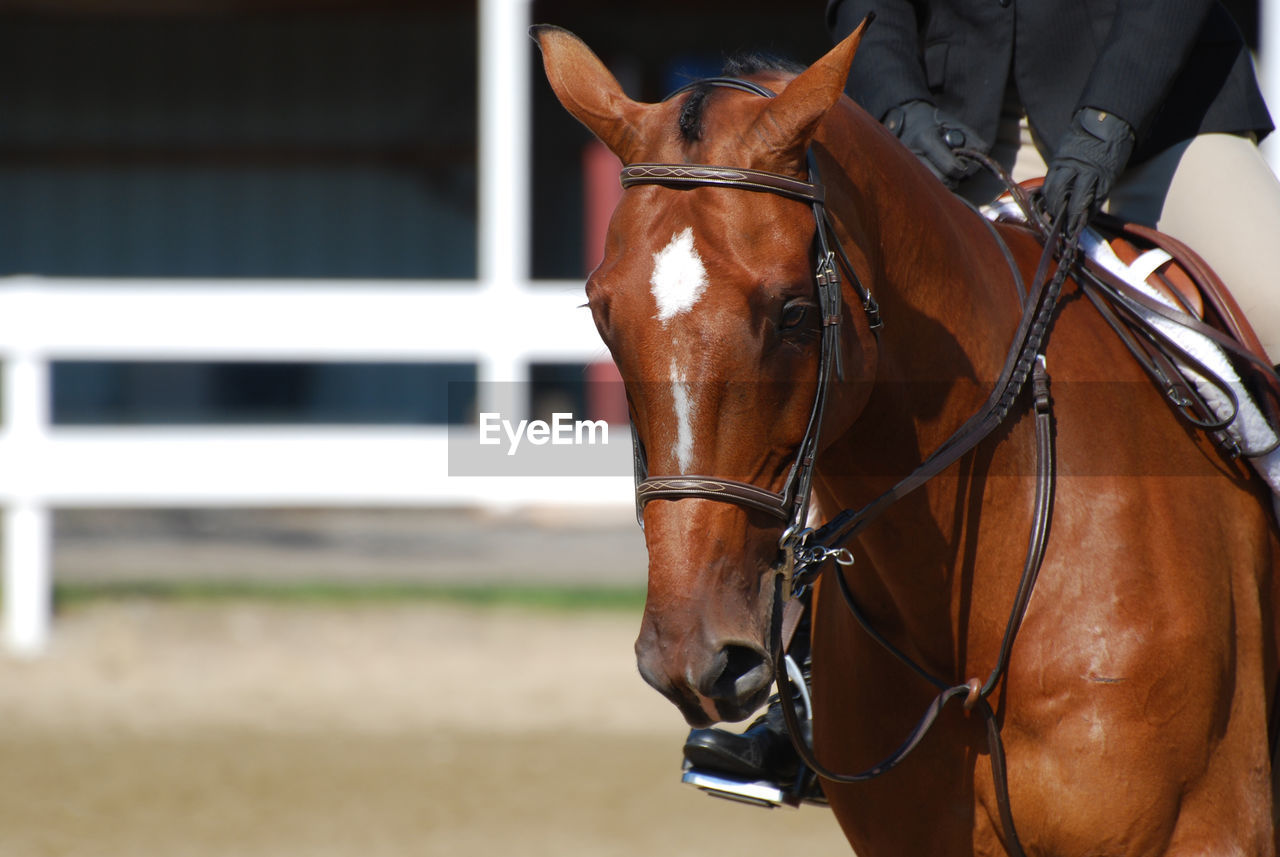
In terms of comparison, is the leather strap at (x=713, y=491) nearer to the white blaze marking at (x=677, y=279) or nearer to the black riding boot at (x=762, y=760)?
the white blaze marking at (x=677, y=279)

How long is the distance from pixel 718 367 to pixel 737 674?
0.39m

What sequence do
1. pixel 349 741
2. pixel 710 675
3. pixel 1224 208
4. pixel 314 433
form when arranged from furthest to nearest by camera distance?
1. pixel 314 433
2. pixel 349 741
3. pixel 1224 208
4. pixel 710 675

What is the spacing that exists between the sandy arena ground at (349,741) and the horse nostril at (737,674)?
9.77ft

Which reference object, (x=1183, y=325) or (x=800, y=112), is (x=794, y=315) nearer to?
(x=800, y=112)

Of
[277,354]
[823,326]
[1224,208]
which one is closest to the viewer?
[823,326]

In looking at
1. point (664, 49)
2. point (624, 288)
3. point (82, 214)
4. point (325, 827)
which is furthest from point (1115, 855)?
point (82, 214)

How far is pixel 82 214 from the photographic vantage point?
1279 cm

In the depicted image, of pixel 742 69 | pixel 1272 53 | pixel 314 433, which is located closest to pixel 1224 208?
pixel 742 69

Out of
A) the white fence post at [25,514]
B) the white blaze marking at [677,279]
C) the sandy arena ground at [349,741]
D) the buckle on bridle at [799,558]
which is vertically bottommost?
the sandy arena ground at [349,741]

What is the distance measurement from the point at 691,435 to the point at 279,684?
5.21 metres

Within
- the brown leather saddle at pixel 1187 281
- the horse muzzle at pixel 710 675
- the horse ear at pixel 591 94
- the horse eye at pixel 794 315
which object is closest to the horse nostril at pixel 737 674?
the horse muzzle at pixel 710 675

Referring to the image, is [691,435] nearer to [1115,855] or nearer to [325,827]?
[1115,855]

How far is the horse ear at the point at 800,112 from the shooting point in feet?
5.85

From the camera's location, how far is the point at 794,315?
175 cm
